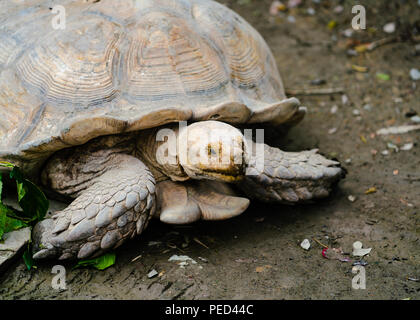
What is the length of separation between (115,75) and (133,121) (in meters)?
0.38

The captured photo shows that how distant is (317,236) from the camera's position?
313 cm

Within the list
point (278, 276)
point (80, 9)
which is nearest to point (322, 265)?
point (278, 276)

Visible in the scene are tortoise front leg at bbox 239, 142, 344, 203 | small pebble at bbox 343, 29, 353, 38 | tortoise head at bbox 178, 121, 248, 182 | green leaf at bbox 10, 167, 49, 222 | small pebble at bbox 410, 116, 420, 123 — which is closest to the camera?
tortoise head at bbox 178, 121, 248, 182

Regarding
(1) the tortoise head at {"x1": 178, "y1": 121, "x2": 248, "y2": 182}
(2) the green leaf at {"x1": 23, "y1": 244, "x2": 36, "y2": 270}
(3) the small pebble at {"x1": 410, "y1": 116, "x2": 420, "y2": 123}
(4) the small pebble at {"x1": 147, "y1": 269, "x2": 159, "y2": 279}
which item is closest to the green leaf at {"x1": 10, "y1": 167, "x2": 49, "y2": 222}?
(2) the green leaf at {"x1": 23, "y1": 244, "x2": 36, "y2": 270}

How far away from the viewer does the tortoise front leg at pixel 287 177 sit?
3078mm

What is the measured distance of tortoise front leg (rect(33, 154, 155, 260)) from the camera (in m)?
2.65

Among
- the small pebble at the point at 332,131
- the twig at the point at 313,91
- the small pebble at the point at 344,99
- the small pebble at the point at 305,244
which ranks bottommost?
the small pebble at the point at 305,244

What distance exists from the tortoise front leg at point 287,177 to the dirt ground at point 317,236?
0.20 meters

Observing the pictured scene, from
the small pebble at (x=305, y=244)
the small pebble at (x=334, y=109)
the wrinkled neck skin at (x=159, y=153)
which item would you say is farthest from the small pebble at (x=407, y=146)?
the wrinkled neck skin at (x=159, y=153)

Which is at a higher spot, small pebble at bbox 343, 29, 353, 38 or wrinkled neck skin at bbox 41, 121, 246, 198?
small pebble at bbox 343, 29, 353, 38

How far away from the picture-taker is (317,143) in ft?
14.0

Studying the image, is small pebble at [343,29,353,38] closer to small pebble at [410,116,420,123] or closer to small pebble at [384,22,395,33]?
small pebble at [384,22,395,33]

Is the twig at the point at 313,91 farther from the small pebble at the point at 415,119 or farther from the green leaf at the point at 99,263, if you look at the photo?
the green leaf at the point at 99,263

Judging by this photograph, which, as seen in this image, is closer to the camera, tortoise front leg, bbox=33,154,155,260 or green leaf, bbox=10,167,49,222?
tortoise front leg, bbox=33,154,155,260
